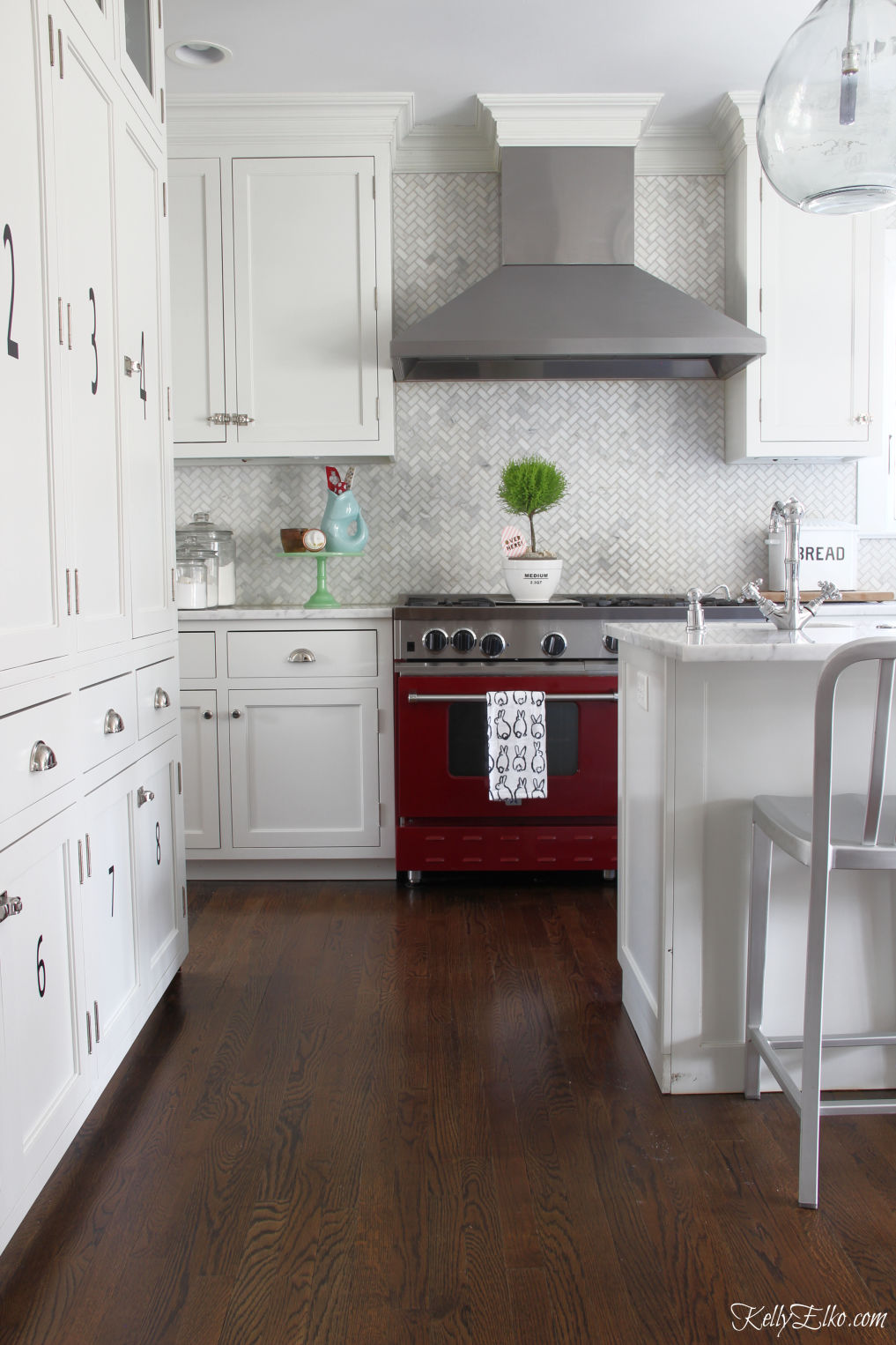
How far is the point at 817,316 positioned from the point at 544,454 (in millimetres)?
1042

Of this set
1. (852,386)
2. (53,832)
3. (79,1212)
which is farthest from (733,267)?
(79,1212)

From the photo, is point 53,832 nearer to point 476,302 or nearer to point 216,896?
point 216,896

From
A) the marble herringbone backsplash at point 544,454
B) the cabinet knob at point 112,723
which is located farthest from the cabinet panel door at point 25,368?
the marble herringbone backsplash at point 544,454

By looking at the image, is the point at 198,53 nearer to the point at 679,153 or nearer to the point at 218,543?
the point at 218,543

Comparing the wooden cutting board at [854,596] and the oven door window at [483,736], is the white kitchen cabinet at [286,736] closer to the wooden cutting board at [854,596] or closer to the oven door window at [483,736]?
the oven door window at [483,736]

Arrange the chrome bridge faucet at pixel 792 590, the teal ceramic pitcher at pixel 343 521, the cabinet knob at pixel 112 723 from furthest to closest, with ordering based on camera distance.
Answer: the teal ceramic pitcher at pixel 343 521 < the chrome bridge faucet at pixel 792 590 < the cabinet knob at pixel 112 723

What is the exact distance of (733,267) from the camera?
3.46 m

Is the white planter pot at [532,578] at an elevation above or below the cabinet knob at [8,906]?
above

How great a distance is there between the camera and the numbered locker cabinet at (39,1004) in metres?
1.35

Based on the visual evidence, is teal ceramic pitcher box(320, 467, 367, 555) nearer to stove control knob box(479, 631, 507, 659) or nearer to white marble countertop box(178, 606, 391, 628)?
white marble countertop box(178, 606, 391, 628)

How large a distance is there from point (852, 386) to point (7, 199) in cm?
282

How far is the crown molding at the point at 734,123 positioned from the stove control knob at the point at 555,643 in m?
1.84

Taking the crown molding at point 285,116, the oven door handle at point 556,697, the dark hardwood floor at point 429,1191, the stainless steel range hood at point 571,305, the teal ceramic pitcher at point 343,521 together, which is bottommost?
the dark hardwood floor at point 429,1191

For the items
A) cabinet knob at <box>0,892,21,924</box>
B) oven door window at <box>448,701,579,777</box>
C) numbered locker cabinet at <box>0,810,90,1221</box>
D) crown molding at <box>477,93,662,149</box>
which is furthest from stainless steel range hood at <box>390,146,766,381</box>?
cabinet knob at <box>0,892,21,924</box>
